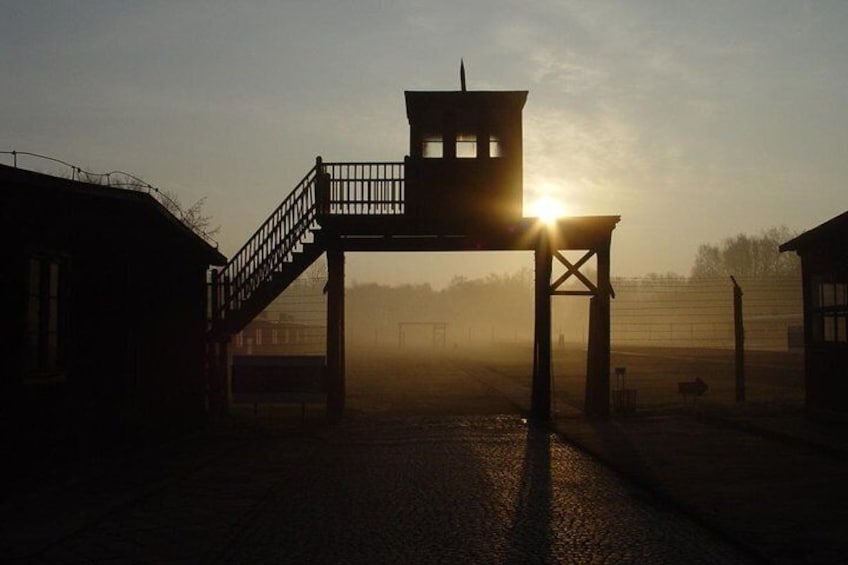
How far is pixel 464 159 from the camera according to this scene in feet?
67.3

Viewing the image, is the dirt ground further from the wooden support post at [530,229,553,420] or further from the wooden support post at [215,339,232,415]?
the wooden support post at [215,339,232,415]

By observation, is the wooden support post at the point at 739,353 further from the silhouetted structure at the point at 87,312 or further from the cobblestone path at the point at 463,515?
the silhouetted structure at the point at 87,312

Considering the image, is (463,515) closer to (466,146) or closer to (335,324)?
(335,324)

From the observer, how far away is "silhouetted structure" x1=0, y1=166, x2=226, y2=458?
11188 millimetres

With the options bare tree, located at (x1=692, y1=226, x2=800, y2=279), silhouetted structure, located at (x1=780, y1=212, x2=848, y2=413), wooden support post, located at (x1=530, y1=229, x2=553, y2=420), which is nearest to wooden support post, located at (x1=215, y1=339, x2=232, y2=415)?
wooden support post, located at (x1=530, y1=229, x2=553, y2=420)

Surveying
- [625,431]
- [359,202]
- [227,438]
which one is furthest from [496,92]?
[227,438]

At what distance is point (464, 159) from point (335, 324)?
4862 millimetres

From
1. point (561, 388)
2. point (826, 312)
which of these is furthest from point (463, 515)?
→ point (561, 388)

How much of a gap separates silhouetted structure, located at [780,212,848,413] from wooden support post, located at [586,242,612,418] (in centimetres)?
411

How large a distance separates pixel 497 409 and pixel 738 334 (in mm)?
6409

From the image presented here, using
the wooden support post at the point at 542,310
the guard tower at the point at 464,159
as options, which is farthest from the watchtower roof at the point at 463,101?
the wooden support post at the point at 542,310

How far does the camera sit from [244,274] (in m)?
20.4

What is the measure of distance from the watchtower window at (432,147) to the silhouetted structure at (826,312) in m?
8.09

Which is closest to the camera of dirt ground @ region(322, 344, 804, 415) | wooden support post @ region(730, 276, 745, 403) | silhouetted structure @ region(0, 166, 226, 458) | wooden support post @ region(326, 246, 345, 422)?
silhouetted structure @ region(0, 166, 226, 458)
